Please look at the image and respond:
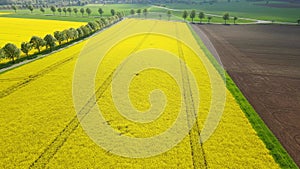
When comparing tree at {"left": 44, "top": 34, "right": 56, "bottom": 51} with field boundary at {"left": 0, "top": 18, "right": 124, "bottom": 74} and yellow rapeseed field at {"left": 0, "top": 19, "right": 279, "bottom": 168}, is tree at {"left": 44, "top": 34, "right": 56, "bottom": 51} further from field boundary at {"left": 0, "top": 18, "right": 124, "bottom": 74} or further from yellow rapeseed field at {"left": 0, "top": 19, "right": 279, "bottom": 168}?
yellow rapeseed field at {"left": 0, "top": 19, "right": 279, "bottom": 168}

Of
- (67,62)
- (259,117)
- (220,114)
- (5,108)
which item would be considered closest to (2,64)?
(67,62)

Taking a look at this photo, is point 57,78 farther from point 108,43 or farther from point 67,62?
point 108,43

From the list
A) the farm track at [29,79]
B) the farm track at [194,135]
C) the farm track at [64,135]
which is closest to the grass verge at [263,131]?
the farm track at [194,135]

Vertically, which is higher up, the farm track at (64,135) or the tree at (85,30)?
the tree at (85,30)

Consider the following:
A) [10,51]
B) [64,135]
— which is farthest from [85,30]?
[64,135]

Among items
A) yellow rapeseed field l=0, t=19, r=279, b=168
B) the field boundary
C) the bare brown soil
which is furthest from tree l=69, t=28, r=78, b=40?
the bare brown soil

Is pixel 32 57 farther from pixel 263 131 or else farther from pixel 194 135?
pixel 263 131

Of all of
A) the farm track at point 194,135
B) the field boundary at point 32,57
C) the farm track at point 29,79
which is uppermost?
the field boundary at point 32,57

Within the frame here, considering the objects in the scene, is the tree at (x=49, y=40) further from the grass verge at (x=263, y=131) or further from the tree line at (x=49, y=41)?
the grass verge at (x=263, y=131)
